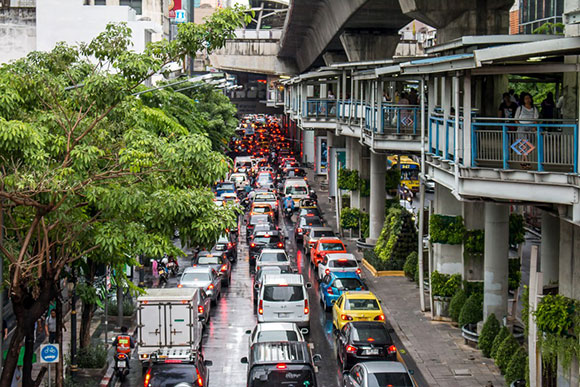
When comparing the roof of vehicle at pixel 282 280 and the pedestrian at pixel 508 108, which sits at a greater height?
the pedestrian at pixel 508 108

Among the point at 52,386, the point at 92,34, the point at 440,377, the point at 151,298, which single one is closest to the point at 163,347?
the point at 151,298

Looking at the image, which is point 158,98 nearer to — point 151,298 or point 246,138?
point 151,298

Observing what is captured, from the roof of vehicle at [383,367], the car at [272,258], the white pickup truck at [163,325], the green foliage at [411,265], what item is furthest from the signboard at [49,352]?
the green foliage at [411,265]

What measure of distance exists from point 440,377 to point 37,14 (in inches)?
1403

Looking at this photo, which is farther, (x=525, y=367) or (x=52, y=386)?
(x=52, y=386)

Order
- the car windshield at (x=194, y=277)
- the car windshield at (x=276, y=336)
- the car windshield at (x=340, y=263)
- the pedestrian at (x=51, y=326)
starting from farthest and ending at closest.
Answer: the car windshield at (x=340, y=263)
the car windshield at (x=194, y=277)
the pedestrian at (x=51, y=326)
the car windshield at (x=276, y=336)

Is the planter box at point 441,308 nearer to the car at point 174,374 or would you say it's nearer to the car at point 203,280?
the car at point 203,280

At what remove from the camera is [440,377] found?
22.2 m

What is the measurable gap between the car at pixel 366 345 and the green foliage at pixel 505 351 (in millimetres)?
2552

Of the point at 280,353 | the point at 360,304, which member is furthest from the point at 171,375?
the point at 360,304

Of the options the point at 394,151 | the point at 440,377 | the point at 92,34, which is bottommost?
the point at 440,377

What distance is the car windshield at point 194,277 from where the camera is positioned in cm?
3097

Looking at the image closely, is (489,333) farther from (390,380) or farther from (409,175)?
(409,175)

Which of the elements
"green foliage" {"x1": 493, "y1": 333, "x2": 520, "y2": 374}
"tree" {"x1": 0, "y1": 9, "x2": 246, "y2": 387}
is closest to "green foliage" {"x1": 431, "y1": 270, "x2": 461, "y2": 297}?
"green foliage" {"x1": 493, "y1": 333, "x2": 520, "y2": 374}
